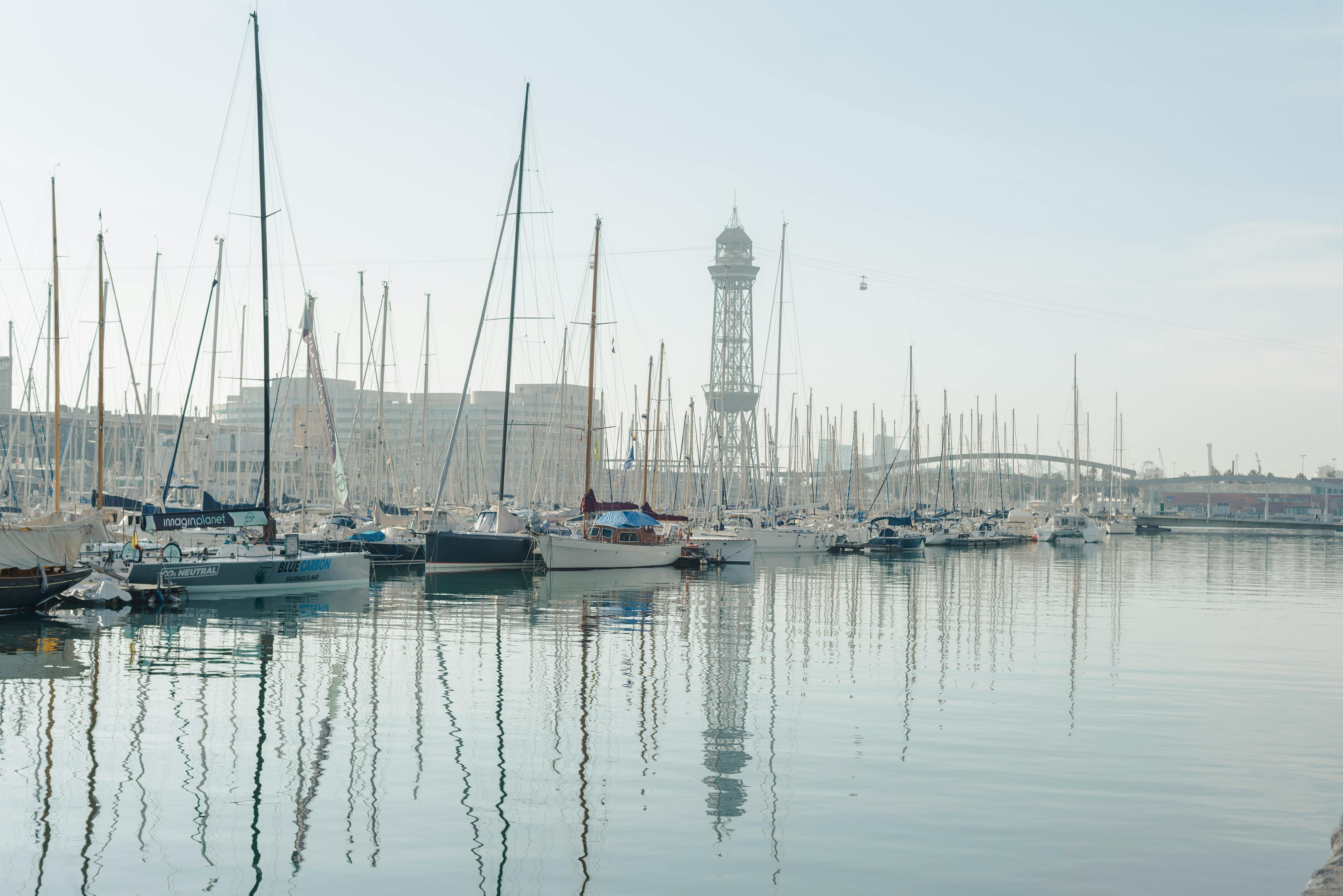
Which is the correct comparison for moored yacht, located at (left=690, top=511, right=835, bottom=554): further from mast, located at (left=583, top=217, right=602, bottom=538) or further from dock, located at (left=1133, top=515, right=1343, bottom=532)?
dock, located at (left=1133, top=515, right=1343, bottom=532)

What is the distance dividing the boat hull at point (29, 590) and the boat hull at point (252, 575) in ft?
8.98

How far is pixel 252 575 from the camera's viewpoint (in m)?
37.1

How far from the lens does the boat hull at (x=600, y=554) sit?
4969 cm

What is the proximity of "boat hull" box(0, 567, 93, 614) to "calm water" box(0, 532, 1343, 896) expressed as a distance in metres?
0.65

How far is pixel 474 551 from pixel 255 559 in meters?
11.6

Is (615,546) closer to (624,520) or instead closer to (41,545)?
(624,520)

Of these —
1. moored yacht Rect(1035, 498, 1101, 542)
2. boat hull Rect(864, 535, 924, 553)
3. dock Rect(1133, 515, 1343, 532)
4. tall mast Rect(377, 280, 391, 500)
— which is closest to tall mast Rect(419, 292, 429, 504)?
tall mast Rect(377, 280, 391, 500)

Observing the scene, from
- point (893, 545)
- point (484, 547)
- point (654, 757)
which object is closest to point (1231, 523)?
point (893, 545)

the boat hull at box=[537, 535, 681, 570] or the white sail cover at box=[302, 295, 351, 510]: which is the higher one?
the white sail cover at box=[302, 295, 351, 510]

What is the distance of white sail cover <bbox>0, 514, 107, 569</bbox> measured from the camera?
30047 millimetres

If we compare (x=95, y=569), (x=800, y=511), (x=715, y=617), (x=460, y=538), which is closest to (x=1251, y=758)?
(x=715, y=617)

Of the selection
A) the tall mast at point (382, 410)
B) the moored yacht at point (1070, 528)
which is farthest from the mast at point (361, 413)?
the moored yacht at point (1070, 528)

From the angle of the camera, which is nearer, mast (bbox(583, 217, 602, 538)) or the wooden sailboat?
the wooden sailboat

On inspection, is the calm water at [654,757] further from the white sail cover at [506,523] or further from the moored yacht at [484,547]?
the white sail cover at [506,523]
